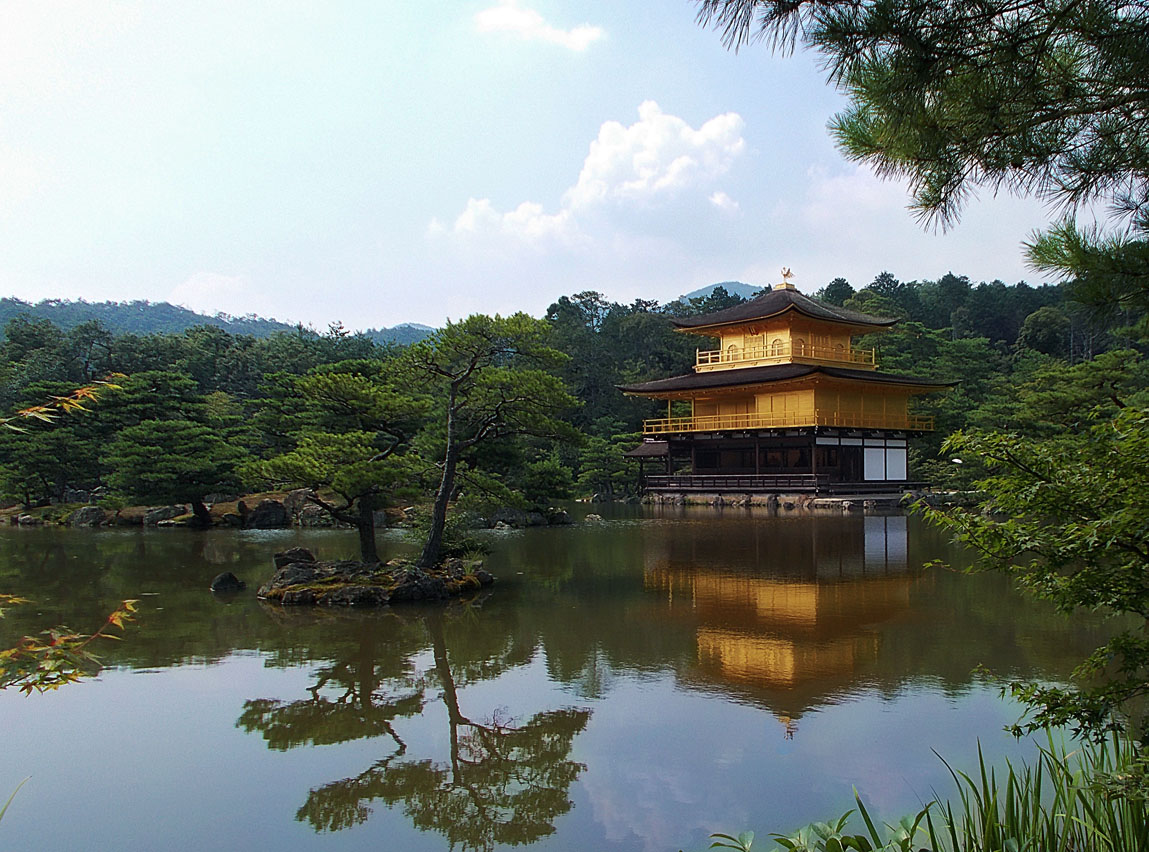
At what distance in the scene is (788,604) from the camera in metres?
9.01

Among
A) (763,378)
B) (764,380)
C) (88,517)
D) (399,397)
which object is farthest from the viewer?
(763,378)

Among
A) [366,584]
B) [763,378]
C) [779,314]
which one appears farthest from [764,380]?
[366,584]

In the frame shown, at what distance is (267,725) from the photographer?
17.9ft

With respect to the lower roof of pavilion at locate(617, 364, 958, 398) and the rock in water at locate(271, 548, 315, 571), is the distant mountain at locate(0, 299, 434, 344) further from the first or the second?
the rock in water at locate(271, 548, 315, 571)

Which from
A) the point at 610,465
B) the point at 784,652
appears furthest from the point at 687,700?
the point at 610,465

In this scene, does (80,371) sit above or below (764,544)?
above

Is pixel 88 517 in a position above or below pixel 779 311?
below

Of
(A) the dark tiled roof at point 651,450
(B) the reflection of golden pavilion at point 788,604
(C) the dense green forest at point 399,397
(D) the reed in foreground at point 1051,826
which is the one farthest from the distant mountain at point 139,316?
(D) the reed in foreground at point 1051,826

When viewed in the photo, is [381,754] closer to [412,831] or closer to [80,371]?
[412,831]

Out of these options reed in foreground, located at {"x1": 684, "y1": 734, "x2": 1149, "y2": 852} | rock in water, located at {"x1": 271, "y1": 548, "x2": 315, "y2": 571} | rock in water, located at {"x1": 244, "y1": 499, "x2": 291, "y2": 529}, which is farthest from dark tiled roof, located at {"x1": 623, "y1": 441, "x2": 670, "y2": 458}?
reed in foreground, located at {"x1": 684, "y1": 734, "x2": 1149, "y2": 852}

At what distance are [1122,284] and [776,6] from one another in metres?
1.86

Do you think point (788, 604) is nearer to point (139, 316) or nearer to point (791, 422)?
point (791, 422)

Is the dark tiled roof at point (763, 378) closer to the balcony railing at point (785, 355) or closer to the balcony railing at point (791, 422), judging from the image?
the balcony railing at point (785, 355)

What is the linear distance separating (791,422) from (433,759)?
23114 mm
